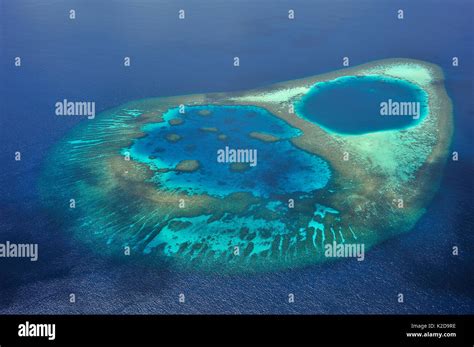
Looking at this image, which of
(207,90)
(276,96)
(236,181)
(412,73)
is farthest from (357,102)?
(236,181)

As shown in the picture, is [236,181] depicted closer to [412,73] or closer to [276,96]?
[276,96]

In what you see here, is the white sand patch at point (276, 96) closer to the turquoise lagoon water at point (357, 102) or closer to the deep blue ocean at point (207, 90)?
the turquoise lagoon water at point (357, 102)

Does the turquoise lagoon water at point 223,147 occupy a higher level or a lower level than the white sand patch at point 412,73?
lower

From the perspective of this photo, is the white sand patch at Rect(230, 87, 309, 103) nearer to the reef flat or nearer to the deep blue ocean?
the reef flat

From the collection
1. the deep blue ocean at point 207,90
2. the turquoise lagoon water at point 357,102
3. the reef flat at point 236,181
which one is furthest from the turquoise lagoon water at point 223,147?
the deep blue ocean at point 207,90

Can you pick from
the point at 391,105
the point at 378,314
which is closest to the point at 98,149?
the point at 378,314
